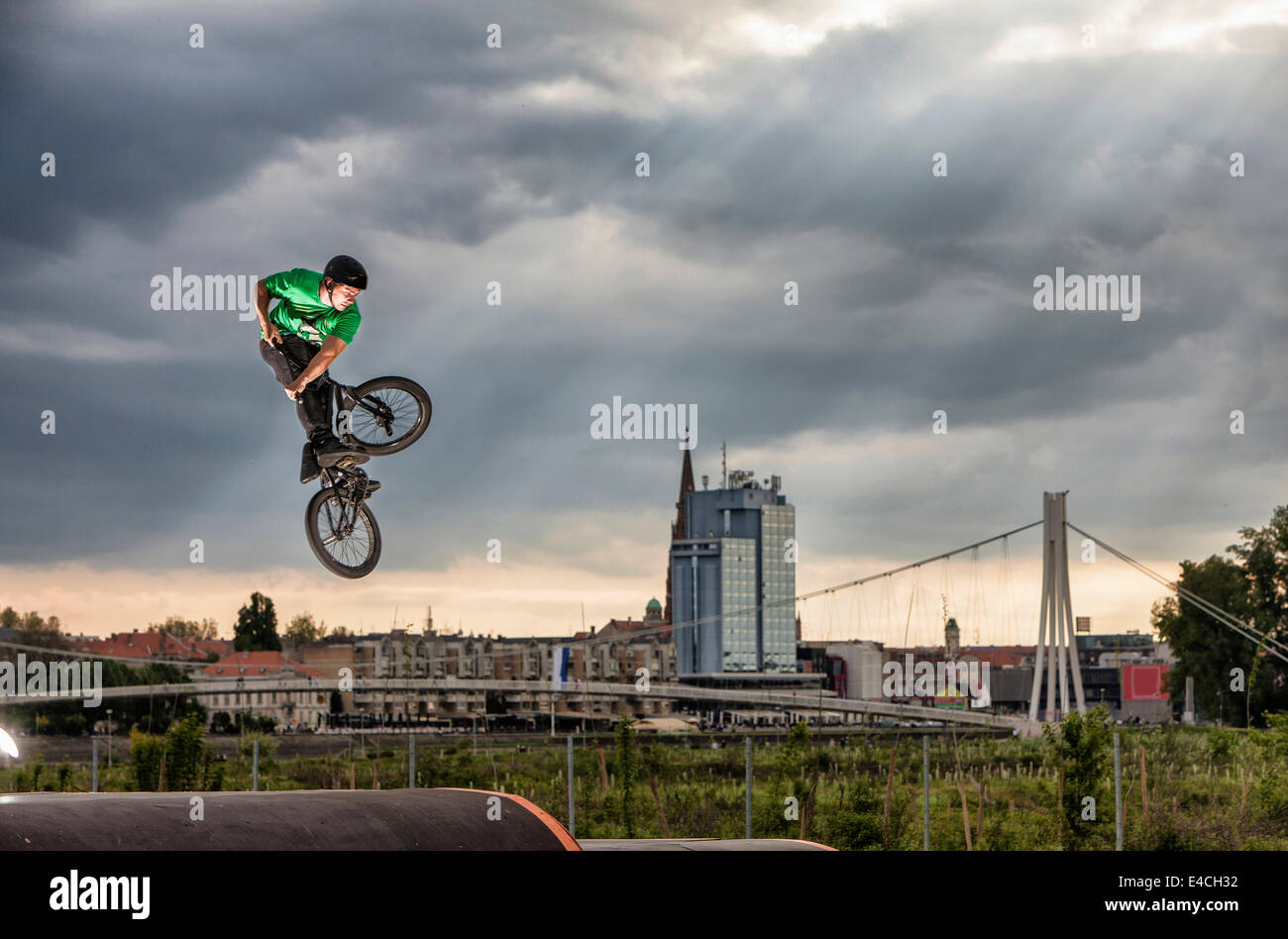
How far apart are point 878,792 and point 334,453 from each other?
15.6m

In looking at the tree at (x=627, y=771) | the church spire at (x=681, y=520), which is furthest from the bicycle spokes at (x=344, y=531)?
the church spire at (x=681, y=520)

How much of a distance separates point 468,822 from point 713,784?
61.4 feet

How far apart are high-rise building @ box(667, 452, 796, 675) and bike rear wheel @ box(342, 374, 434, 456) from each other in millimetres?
109385

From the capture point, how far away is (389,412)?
9867mm

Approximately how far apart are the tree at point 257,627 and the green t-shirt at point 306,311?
52.4 meters

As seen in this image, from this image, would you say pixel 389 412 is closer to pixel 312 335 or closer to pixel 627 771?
pixel 312 335

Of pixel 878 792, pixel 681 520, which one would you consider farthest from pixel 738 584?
pixel 878 792

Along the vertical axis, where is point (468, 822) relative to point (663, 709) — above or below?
above

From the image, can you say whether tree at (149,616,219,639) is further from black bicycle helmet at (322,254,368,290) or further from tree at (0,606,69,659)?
black bicycle helmet at (322,254,368,290)

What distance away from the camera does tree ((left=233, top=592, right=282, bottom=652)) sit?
59.9 m
